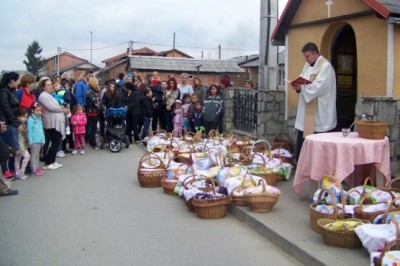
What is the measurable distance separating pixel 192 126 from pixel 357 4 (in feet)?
19.9

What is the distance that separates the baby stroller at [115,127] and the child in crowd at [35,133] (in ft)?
9.90

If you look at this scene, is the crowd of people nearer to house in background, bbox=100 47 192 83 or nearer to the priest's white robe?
the priest's white robe

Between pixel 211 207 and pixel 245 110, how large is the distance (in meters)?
5.47

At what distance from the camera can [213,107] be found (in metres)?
11.9

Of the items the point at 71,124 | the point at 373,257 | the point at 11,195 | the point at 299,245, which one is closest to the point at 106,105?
the point at 71,124

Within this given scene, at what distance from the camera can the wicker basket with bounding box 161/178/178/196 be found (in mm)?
7801

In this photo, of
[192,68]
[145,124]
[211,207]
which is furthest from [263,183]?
[192,68]

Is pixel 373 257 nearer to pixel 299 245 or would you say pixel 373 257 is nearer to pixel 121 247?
pixel 299 245

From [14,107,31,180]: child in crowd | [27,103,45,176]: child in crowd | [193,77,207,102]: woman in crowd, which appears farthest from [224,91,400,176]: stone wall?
[14,107,31,180]: child in crowd

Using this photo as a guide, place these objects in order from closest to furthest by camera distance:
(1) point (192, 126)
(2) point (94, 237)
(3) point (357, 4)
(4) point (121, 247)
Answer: (4) point (121, 247), (2) point (94, 237), (3) point (357, 4), (1) point (192, 126)

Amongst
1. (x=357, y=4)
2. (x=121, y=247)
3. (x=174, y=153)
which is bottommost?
(x=121, y=247)

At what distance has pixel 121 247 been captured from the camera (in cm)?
536

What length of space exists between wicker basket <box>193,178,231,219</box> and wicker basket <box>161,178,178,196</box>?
4.51 feet

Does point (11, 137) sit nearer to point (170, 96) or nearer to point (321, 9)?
point (170, 96)
